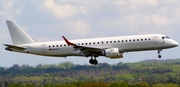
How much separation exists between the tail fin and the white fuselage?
3628mm

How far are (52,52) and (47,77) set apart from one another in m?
Result: 87.3

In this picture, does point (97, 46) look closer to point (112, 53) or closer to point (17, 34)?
point (112, 53)

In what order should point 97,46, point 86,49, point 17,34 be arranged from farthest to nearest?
point 17,34
point 97,46
point 86,49

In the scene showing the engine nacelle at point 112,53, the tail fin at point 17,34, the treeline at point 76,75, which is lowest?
the treeline at point 76,75

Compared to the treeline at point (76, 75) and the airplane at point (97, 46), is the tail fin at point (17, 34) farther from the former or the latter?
the treeline at point (76, 75)

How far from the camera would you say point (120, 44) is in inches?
2188

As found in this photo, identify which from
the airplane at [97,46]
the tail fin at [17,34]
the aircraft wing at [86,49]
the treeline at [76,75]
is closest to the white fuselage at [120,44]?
the airplane at [97,46]

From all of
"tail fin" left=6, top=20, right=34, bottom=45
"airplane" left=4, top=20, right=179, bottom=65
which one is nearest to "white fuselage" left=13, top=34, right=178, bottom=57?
"airplane" left=4, top=20, right=179, bottom=65

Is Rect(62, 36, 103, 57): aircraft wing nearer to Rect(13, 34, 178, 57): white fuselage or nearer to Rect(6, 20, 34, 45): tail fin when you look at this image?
Rect(13, 34, 178, 57): white fuselage

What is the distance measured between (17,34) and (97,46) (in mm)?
12287

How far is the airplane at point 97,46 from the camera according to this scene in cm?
5522

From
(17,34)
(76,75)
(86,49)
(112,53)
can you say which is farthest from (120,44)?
(76,75)

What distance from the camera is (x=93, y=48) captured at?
55656 millimetres

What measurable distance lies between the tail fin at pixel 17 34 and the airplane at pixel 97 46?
0.18 meters
